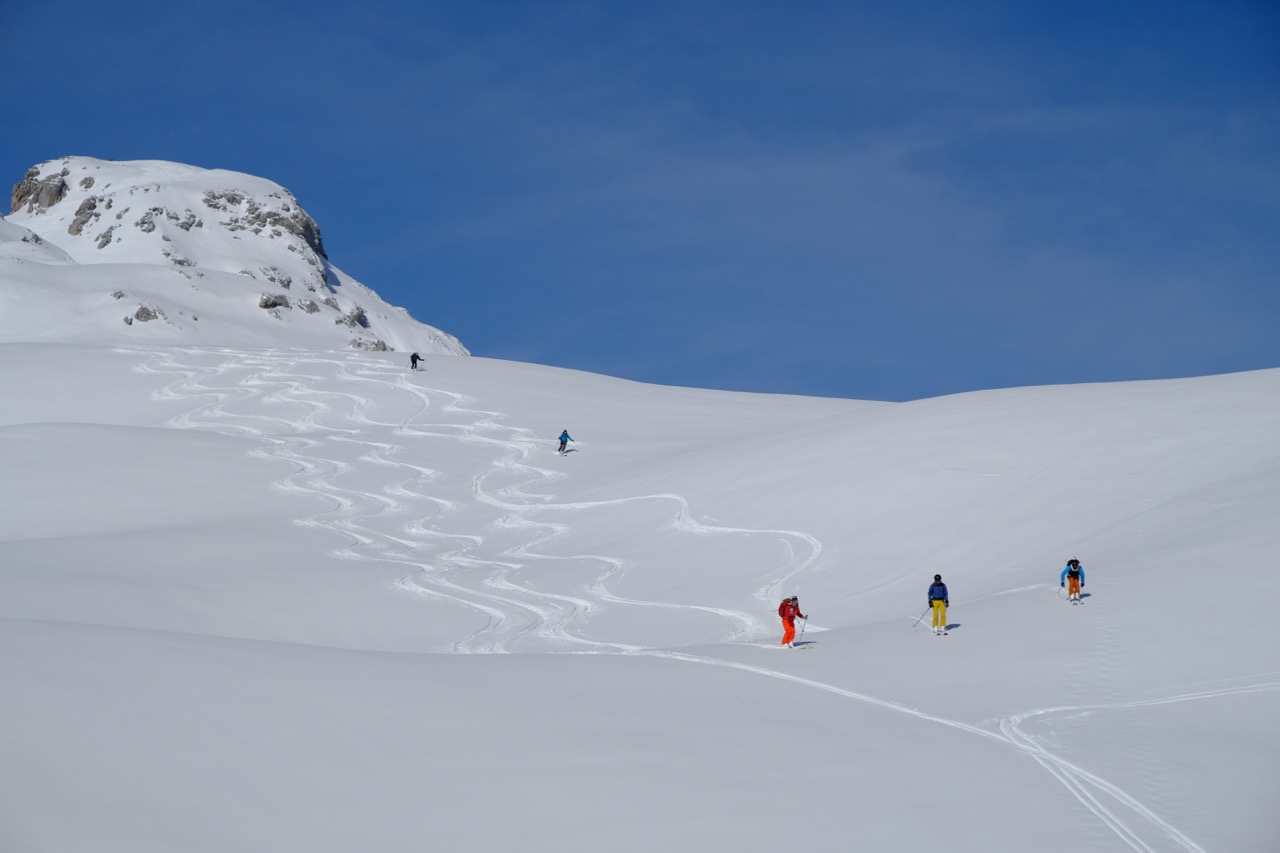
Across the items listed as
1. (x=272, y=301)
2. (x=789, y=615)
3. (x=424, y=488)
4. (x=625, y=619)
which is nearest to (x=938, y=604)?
(x=789, y=615)

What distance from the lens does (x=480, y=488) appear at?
122 ft

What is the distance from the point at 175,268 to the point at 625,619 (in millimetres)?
117720

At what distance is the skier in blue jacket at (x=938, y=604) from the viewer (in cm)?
1747

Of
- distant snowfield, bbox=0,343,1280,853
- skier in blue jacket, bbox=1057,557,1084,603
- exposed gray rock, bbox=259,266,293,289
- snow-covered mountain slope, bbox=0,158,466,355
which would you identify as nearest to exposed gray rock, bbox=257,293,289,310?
snow-covered mountain slope, bbox=0,158,466,355

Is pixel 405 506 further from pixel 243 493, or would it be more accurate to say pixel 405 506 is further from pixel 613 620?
pixel 613 620

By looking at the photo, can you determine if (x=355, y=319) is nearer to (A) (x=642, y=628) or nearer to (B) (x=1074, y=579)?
(A) (x=642, y=628)

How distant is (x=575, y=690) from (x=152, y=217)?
6196 inches

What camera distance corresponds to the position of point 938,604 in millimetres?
17609

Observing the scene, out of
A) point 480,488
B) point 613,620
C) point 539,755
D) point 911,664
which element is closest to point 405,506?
point 480,488

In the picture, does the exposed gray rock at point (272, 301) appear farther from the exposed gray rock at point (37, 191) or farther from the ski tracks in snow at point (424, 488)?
the ski tracks in snow at point (424, 488)

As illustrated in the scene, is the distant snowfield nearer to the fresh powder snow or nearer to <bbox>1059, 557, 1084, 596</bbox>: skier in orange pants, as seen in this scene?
the fresh powder snow

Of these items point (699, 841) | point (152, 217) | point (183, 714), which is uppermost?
point (152, 217)

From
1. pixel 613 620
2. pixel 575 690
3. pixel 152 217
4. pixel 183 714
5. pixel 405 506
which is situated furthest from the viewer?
pixel 152 217

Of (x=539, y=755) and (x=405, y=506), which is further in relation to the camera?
(x=405, y=506)
